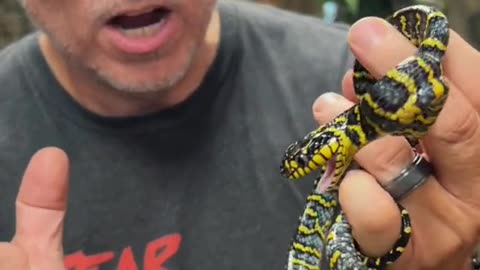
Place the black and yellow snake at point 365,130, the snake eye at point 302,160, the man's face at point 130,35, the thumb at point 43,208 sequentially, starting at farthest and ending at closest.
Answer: the man's face at point 130,35 → the thumb at point 43,208 → the snake eye at point 302,160 → the black and yellow snake at point 365,130

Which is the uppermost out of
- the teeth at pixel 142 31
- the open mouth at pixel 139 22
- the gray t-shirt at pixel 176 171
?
the open mouth at pixel 139 22

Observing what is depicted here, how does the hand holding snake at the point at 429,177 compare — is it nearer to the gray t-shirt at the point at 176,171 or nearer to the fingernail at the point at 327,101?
the fingernail at the point at 327,101

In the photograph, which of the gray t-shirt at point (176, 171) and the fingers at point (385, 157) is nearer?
the fingers at point (385, 157)

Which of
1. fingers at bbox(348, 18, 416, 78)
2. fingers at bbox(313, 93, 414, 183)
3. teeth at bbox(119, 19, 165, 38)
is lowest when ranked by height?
fingers at bbox(313, 93, 414, 183)

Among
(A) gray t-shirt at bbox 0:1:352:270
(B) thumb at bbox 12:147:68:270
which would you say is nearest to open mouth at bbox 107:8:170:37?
(A) gray t-shirt at bbox 0:1:352:270

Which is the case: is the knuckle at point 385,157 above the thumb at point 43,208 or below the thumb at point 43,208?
above

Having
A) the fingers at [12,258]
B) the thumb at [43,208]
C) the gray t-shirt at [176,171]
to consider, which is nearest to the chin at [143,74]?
the gray t-shirt at [176,171]

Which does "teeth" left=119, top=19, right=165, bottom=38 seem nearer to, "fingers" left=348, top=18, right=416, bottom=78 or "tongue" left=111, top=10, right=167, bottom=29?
"tongue" left=111, top=10, right=167, bottom=29

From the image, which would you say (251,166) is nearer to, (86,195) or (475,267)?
(86,195)
